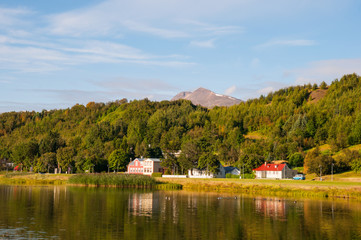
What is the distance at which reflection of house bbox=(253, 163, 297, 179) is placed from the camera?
130 meters

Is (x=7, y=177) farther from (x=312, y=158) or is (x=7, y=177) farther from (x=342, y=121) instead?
(x=342, y=121)

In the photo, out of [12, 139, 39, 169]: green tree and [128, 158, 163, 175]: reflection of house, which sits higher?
[12, 139, 39, 169]: green tree

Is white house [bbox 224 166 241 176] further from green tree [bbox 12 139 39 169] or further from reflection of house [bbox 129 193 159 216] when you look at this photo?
green tree [bbox 12 139 39 169]

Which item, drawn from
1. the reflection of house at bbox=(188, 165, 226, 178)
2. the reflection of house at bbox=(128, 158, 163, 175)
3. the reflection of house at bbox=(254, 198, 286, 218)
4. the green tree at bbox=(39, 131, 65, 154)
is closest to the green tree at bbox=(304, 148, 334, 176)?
the reflection of house at bbox=(188, 165, 226, 178)

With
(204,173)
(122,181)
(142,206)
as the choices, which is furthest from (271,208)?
(204,173)

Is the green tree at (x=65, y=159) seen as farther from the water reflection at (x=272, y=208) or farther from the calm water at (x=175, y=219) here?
the water reflection at (x=272, y=208)

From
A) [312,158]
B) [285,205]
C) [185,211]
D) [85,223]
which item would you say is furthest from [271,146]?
[85,223]

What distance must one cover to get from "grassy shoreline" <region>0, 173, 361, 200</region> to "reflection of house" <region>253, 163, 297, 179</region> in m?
20.9

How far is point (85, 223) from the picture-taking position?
143 ft

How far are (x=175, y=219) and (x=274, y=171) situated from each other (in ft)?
292

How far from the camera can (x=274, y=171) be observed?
13062cm

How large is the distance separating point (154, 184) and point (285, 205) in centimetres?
4314

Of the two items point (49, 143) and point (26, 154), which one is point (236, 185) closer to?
point (26, 154)

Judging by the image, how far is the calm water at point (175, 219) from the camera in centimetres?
3847
